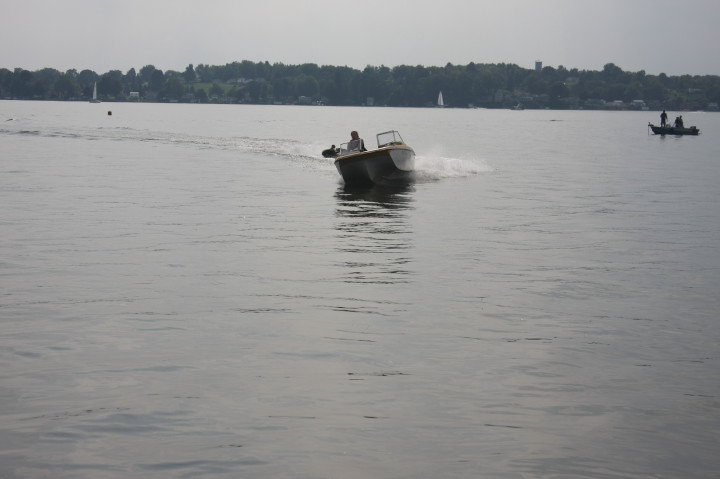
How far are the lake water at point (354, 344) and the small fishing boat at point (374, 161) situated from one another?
8.24m

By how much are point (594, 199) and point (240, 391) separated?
29053 mm

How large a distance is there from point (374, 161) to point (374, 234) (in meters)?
13.9

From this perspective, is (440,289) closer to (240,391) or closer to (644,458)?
(240,391)

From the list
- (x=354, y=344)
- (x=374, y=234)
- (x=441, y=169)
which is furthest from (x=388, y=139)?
(x=354, y=344)

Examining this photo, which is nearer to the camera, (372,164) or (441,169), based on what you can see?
(372,164)

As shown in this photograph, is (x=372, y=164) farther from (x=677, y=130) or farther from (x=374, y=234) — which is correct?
(x=677, y=130)

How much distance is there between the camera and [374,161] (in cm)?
3966

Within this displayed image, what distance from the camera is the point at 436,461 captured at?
9.38m

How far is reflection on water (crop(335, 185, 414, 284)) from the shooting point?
1976cm

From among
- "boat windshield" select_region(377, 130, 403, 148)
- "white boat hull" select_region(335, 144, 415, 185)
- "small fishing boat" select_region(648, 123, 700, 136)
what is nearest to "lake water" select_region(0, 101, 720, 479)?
"white boat hull" select_region(335, 144, 415, 185)

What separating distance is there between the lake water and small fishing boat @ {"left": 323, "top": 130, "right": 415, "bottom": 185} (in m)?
8.24

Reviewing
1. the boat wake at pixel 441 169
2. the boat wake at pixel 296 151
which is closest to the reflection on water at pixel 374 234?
the boat wake at pixel 441 169

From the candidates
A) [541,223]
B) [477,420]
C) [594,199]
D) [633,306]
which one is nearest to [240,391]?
[477,420]

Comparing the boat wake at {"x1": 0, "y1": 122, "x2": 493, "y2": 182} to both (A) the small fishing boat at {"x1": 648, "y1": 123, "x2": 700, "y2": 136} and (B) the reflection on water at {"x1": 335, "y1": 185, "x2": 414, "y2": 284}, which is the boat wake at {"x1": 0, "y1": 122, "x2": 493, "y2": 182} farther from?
(A) the small fishing boat at {"x1": 648, "y1": 123, "x2": 700, "y2": 136}
